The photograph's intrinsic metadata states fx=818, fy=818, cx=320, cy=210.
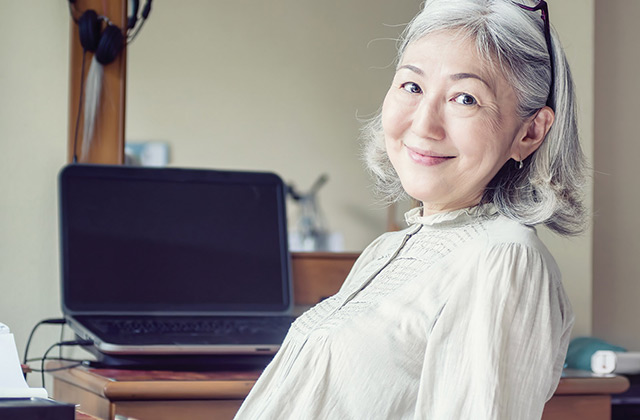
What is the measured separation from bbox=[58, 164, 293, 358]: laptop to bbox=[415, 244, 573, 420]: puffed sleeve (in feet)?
2.28

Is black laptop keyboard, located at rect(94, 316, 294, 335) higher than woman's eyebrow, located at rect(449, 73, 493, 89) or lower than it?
lower

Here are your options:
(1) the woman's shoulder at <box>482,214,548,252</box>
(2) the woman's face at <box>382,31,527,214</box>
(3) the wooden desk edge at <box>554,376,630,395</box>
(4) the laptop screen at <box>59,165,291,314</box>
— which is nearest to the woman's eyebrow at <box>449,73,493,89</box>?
(2) the woman's face at <box>382,31,527,214</box>

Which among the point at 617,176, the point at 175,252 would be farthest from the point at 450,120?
the point at 617,176

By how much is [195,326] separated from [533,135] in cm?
81

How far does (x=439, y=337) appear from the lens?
0.75 meters

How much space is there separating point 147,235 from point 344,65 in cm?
58

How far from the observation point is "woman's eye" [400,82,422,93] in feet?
2.88

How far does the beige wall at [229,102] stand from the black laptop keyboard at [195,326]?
0.75 feet

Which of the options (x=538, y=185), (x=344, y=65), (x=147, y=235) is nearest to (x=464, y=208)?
(x=538, y=185)

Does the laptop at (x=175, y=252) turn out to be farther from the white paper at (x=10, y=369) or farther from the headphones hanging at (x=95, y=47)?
the white paper at (x=10, y=369)

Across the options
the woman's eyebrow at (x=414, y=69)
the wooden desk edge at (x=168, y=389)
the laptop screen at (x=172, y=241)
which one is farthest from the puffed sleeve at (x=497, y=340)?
the laptop screen at (x=172, y=241)

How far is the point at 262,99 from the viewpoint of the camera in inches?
68.9

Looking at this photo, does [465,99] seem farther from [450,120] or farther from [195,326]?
[195,326]

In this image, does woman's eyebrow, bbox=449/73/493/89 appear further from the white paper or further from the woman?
A: the white paper
